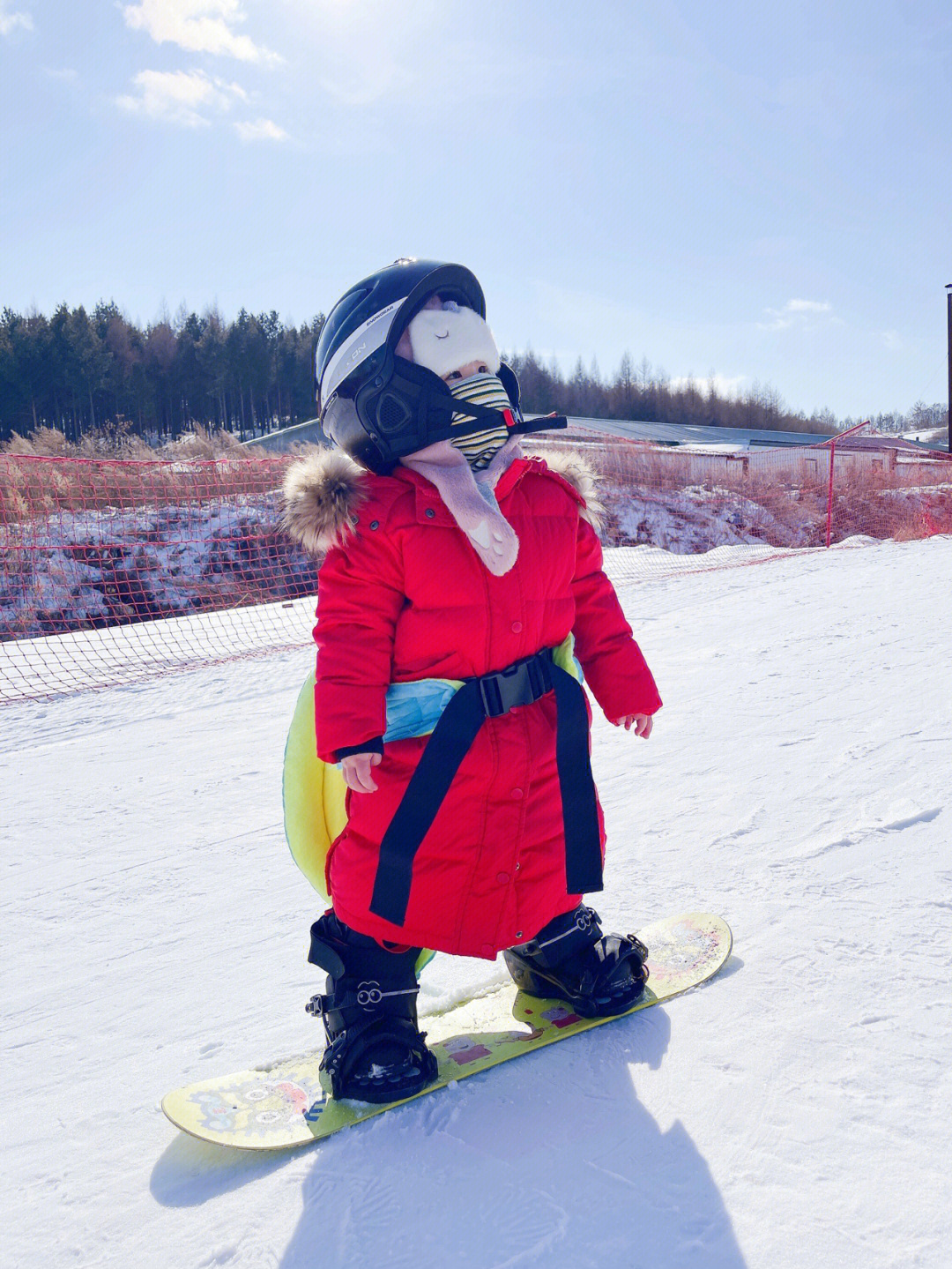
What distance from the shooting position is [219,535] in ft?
40.0

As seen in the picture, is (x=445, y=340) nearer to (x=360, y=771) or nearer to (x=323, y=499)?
(x=323, y=499)

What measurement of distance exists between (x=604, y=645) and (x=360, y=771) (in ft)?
1.79

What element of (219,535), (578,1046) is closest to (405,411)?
(578,1046)

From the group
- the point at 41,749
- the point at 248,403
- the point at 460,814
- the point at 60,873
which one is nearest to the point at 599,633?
the point at 460,814

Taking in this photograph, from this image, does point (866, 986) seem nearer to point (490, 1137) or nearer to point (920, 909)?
point (920, 909)

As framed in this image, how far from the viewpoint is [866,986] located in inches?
55.8

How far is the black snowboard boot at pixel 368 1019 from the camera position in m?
1.30

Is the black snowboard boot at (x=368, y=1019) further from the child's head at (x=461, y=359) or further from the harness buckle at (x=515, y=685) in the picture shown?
the child's head at (x=461, y=359)

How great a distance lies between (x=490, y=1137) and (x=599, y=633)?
847mm

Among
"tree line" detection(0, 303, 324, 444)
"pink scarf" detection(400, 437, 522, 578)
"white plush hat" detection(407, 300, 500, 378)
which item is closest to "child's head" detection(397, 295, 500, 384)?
"white plush hat" detection(407, 300, 500, 378)

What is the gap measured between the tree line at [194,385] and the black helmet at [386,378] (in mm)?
37110

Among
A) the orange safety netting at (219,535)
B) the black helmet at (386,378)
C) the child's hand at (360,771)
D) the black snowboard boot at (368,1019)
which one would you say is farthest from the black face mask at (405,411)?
the orange safety netting at (219,535)

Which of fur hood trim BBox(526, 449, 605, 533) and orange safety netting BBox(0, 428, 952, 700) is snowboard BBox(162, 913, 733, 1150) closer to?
fur hood trim BBox(526, 449, 605, 533)

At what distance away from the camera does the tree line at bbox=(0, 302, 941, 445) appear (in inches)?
1491
